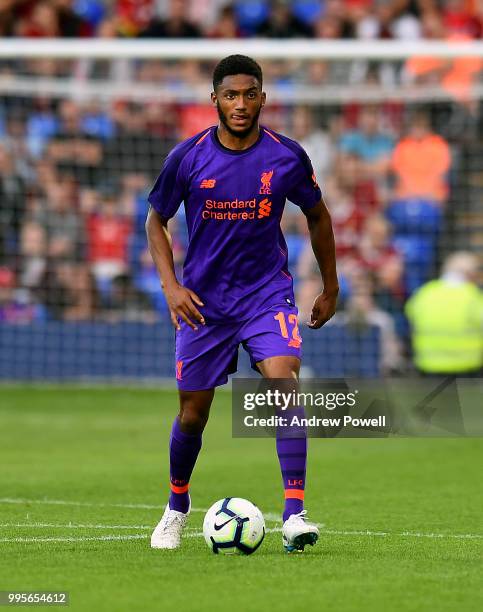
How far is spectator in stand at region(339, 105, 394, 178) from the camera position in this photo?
1909 centimetres

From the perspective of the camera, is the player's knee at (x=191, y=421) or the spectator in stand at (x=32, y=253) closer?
the player's knee at (x=191, y=421)

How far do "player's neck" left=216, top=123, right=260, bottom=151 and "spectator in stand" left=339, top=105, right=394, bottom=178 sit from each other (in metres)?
11.7

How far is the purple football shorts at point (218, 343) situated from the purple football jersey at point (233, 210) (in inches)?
2.2

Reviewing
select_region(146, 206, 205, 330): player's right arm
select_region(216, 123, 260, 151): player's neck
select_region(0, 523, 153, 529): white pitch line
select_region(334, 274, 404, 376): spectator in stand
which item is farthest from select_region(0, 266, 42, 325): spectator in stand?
select_region(216, 123, 260, 151): player's neck

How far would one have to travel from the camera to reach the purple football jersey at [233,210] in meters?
7.43

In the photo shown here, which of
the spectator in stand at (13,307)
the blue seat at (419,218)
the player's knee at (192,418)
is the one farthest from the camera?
the blue seat at (419,218)

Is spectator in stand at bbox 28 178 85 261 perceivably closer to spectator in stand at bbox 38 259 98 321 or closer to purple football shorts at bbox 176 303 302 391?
spectator in stand at bbox 38 259 98 321

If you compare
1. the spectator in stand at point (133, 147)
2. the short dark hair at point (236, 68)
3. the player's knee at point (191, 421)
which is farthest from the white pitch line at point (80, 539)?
the spectator in stand at point (133, 147)

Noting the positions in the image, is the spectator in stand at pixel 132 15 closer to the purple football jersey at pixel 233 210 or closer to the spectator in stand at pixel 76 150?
the spectator in stand at pixel 76 150

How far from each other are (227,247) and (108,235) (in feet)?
37.5

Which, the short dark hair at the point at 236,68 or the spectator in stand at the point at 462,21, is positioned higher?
the spectator in stand at the point at 462,21

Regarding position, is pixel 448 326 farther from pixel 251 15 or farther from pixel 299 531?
pixel 299 531

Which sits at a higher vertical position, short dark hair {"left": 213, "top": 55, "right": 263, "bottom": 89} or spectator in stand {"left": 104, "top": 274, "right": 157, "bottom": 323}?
short dark hair {"left": 213, "top": 55, "right": 263, "bottom": 89}

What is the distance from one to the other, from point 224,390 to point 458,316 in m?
3.80
